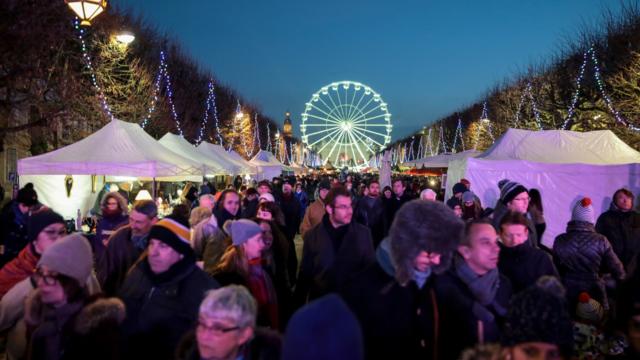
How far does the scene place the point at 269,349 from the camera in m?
2.77

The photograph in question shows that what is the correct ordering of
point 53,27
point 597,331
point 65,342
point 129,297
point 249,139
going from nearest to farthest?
point 65,342, point 129,297, point 597,331, point 53,27, point 249,139

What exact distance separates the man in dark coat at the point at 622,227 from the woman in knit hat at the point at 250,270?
519cm

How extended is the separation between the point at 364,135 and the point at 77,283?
55.8 metres

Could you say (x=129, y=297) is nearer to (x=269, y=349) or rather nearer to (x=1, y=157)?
(x=269, y=349)

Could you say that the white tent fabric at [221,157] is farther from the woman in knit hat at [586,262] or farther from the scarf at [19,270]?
the woman in knit hat at [586,262]

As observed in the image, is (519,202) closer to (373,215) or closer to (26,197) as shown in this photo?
(373,215)

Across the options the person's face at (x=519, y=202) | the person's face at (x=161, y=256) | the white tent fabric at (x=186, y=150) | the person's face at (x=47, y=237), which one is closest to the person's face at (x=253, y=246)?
the person's face at (x=161, y=256)

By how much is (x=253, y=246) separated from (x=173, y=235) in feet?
2.86

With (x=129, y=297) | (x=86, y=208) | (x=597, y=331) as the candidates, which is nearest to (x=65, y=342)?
(x=129, y=297)

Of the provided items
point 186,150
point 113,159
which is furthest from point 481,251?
point 186,150

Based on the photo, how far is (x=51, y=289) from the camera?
319 cm

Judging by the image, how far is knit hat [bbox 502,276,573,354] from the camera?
2246mm

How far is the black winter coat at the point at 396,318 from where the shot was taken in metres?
2.87

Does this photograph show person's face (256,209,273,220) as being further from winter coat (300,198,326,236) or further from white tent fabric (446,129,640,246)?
white tent fabric (446,129,640,246)
